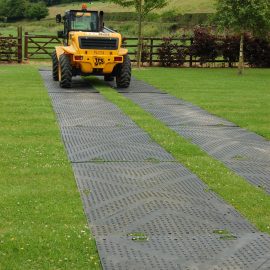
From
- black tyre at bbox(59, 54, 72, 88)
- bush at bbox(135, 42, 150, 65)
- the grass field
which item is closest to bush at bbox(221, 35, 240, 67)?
bush at bbox(135, 42, 150, 65)

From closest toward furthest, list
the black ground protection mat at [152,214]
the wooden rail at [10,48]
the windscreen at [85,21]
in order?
1. the black ground protection mat at [152,214]
2. the windscreen at [85,21]
3. the wooden rail at [10,48]

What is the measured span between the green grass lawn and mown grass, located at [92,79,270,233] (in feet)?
6.14

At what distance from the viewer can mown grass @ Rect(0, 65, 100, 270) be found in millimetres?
5304

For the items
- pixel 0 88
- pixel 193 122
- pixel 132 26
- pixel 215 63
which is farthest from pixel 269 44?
pixel 132 26

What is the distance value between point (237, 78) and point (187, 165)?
14.6 meters

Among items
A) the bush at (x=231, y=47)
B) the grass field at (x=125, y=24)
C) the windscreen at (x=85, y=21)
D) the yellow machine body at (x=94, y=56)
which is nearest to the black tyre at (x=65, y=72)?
the yellow machine body at (x=94, y=56)

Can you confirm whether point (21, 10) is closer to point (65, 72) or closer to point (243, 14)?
point (243, 14)

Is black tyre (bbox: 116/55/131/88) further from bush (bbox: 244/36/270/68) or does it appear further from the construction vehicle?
bush (bbox: 244/36/270/68)

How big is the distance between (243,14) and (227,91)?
6577mm

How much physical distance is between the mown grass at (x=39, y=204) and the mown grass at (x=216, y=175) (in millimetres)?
1752

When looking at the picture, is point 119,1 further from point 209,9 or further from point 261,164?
point 209,9

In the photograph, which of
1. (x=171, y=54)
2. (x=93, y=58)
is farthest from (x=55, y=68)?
(x=171, y=54)

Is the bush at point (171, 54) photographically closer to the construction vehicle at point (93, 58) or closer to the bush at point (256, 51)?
the bush at point (256, 51)

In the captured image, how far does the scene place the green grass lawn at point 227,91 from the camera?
13.2 meters
